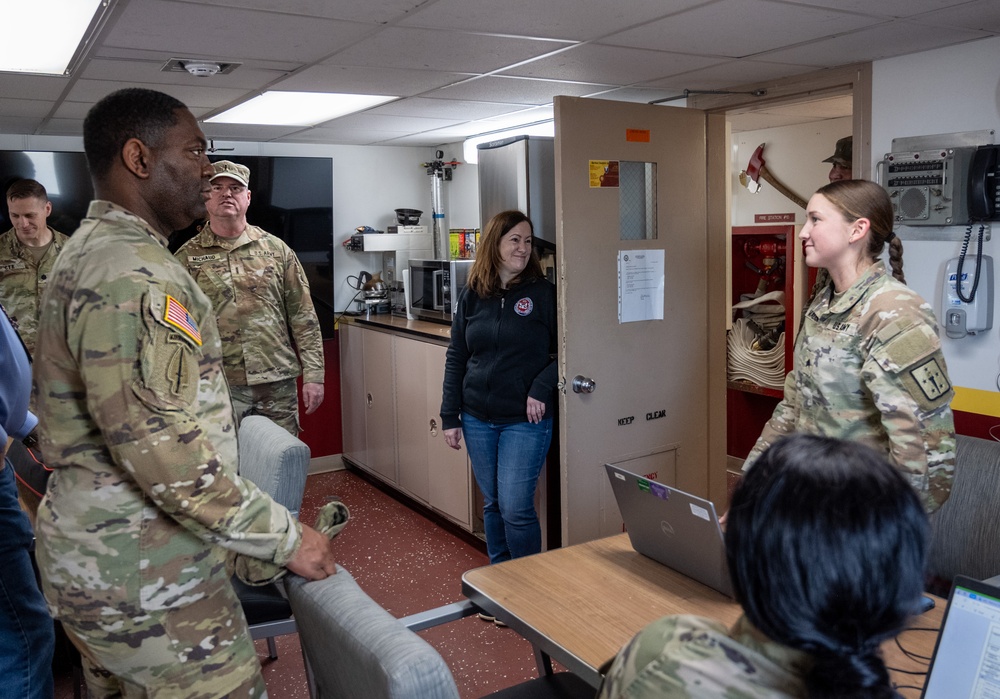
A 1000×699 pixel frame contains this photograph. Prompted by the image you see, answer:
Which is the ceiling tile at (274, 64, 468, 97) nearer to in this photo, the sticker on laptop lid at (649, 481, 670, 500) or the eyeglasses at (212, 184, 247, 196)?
the eyeglasses at (212, 184, 247, 196)

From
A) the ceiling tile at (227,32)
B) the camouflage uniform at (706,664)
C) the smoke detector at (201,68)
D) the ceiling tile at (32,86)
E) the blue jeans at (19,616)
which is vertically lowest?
the blue jeans at (19,616)

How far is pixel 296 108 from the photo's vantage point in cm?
412

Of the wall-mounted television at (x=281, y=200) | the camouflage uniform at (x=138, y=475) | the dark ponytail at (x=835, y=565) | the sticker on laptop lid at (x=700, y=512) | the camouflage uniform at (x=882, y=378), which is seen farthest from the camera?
the wall-mounted television at (x=281, y=200)

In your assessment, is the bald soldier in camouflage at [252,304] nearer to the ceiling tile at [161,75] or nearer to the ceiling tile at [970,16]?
the ceiling tile at [161,75]

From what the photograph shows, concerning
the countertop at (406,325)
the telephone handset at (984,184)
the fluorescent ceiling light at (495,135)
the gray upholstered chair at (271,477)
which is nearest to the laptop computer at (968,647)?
the gray upholstered chair at (271,477)

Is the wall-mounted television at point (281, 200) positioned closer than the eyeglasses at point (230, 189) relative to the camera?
No

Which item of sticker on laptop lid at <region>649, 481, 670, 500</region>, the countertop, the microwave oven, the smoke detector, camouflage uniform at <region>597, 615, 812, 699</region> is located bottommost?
sticker on laptop lid at <region>649, 481, 670, 500</region>

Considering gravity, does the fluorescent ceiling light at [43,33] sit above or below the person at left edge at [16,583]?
above

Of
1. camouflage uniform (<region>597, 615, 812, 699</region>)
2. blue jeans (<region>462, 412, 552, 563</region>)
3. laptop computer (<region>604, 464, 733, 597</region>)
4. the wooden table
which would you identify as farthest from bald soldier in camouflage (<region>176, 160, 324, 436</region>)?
camouflage uniform (<region>597, 615, 812, 699</region>)

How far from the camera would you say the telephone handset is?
2.77m

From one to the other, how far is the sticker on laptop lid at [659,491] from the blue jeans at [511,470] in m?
1.45

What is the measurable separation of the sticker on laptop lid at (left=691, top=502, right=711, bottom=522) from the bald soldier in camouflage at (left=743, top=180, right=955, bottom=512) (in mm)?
251

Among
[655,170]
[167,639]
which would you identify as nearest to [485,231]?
[655,170]

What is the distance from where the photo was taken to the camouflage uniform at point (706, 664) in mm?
849
